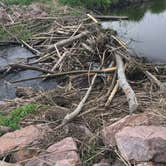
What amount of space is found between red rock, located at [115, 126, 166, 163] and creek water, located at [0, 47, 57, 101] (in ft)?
12.3

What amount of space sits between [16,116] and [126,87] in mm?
1917

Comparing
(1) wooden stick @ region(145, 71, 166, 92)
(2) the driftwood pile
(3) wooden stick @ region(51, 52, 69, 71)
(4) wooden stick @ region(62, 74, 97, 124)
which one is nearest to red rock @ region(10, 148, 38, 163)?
(4) wooden stick @ region(62, 74, 97, 124)

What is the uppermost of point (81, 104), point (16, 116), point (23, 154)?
point (81, 104)

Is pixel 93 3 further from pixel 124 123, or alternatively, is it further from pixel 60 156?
pixel 60 156

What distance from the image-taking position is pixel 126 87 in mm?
7031

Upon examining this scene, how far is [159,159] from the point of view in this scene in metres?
4.55

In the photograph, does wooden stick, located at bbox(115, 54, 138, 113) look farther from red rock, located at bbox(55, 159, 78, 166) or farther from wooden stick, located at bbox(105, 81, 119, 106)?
red rock, located at bbox(55, 159, 78, 166)

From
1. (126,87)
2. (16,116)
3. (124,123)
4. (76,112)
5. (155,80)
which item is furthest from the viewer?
(155,80)

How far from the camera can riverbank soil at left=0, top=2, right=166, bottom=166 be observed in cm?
488

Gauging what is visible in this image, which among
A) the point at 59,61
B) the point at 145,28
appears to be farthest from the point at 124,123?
the point at 145,28

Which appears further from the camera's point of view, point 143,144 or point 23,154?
point 23,154

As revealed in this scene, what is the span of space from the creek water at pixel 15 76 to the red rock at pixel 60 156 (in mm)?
3311

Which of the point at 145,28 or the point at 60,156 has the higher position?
the point at 145,28

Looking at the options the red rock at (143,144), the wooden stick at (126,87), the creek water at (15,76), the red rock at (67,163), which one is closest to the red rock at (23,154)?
the red rock at (67,163)
